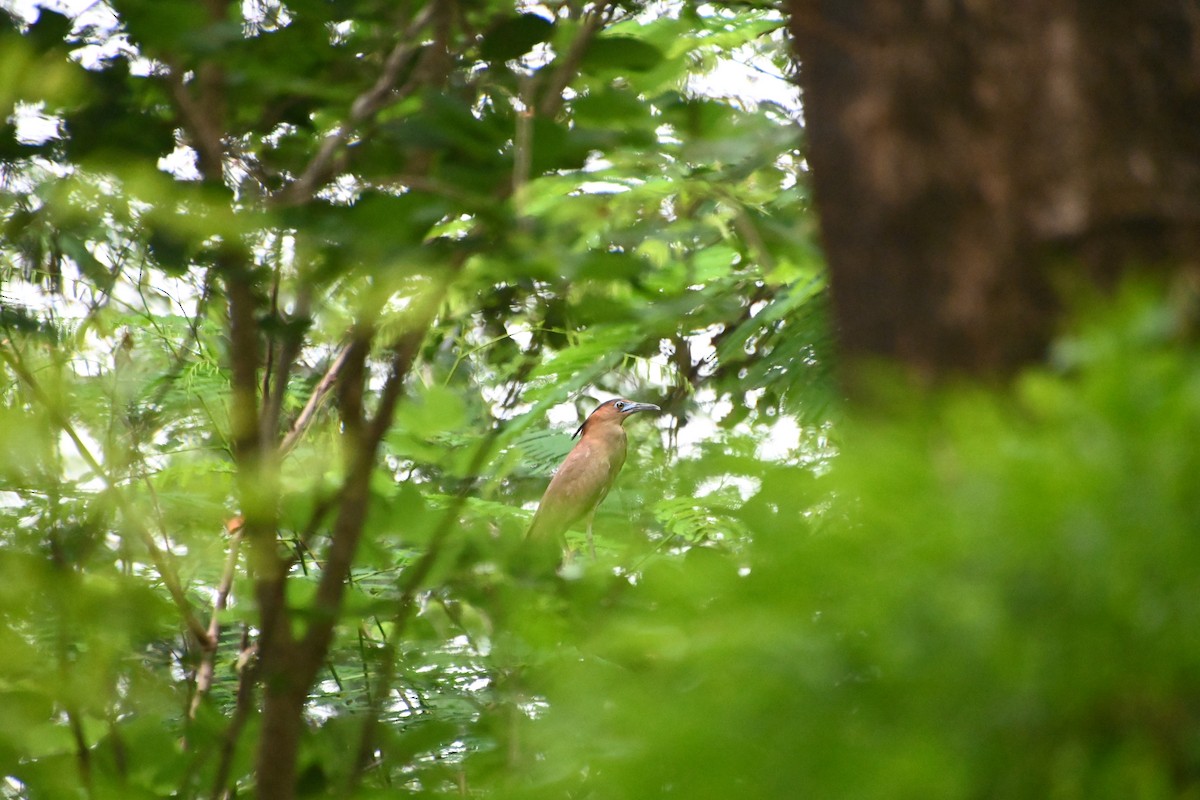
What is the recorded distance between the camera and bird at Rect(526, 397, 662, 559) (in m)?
6.93

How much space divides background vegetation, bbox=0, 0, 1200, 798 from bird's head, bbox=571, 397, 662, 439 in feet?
13.5

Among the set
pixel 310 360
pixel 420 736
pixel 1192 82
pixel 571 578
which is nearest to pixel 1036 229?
pixel 1192 82

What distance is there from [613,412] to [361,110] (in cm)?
619

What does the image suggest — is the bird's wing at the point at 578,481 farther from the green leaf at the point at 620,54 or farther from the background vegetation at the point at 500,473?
the green leaf at the point at 620,54

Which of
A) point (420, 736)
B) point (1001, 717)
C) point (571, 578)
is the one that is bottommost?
point (1001, 717)

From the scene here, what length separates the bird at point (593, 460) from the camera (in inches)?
273

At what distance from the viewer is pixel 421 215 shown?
1235 mm

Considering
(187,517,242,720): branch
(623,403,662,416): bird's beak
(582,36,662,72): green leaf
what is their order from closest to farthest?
(582,36,662,72): green leaf → (187,517,242,720): branch → (623,403,662,416): bird's beak

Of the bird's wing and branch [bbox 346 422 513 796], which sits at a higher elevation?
the bird's wing

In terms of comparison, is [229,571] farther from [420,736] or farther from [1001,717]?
[1001,717]

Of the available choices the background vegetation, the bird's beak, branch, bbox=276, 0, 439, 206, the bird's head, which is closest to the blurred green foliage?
the background vegetation

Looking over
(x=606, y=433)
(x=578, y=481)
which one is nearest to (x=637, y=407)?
(x=606, y=433)

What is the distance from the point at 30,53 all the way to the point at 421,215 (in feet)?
1.97

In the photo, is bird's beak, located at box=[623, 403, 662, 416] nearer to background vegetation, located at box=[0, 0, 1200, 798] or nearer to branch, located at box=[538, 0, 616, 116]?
background vegetation, located at box=[0, 0, 1200, 798]
